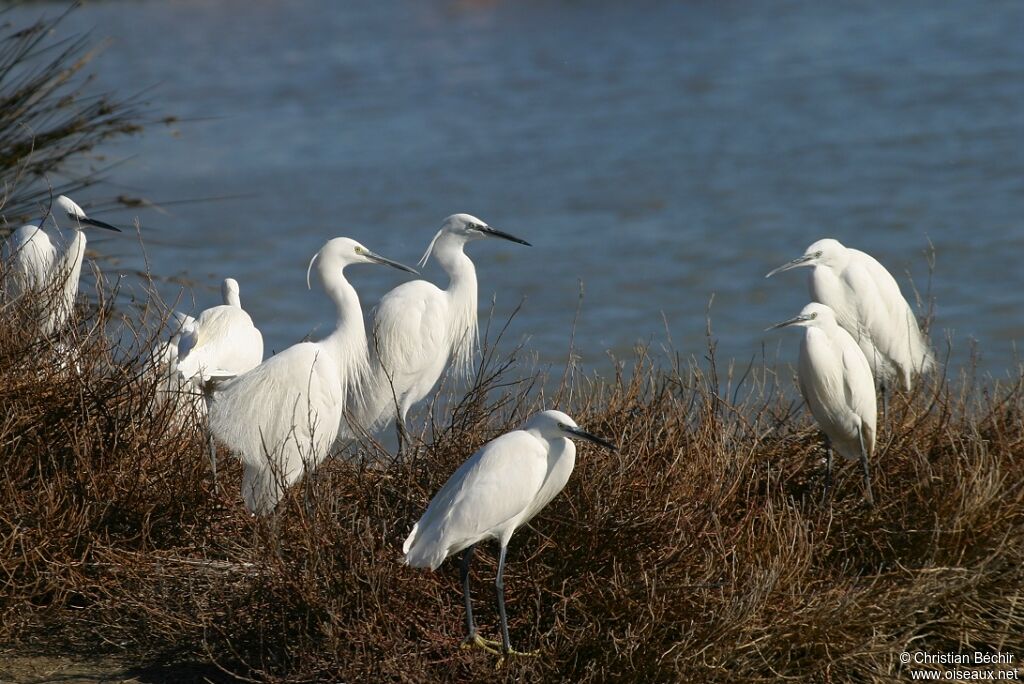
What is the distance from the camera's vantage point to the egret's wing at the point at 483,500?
10.5 ft

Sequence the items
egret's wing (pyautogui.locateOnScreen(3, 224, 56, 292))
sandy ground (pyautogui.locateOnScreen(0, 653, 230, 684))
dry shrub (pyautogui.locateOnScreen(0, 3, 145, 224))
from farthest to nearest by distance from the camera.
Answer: dry shrub (pyautogui.locateOnScreen(0, 3, 145, 224)), egret's wing (pyautogui.locateOnScreen(3, 224, 56, 292)), sandy ground (pyautogui.locateOnScreen(0, 653, 230, 684))

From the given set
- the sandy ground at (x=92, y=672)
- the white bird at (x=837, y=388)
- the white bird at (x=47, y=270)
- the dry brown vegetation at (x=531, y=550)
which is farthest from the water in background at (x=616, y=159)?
the sandy ground at (x=92, y=672)

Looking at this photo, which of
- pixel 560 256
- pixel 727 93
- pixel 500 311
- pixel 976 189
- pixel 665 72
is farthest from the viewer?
pixel 665 72

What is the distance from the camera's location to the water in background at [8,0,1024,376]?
376 inches

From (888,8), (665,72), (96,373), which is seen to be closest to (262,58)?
(665,72)

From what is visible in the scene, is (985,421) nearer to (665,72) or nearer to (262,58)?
(665,72)

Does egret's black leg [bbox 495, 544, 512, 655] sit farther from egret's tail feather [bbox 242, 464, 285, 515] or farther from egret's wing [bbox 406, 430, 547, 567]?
egret's tail feather [bbox 242, 464, 285, 515]

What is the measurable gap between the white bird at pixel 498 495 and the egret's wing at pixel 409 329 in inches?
68.7

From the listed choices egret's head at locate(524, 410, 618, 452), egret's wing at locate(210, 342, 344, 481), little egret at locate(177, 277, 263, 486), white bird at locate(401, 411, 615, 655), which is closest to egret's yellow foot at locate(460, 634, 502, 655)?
white bird at locate(401, 411, 615, 655)

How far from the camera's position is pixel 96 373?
4.10m

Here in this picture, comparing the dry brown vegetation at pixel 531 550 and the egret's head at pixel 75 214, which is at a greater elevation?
the egret's head at pixel 75 214

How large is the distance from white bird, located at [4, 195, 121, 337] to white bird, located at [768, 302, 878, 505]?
2340 mm

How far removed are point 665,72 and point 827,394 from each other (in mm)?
13551

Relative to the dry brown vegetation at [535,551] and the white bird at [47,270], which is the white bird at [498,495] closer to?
the dry brown vegetation at [535,551]
